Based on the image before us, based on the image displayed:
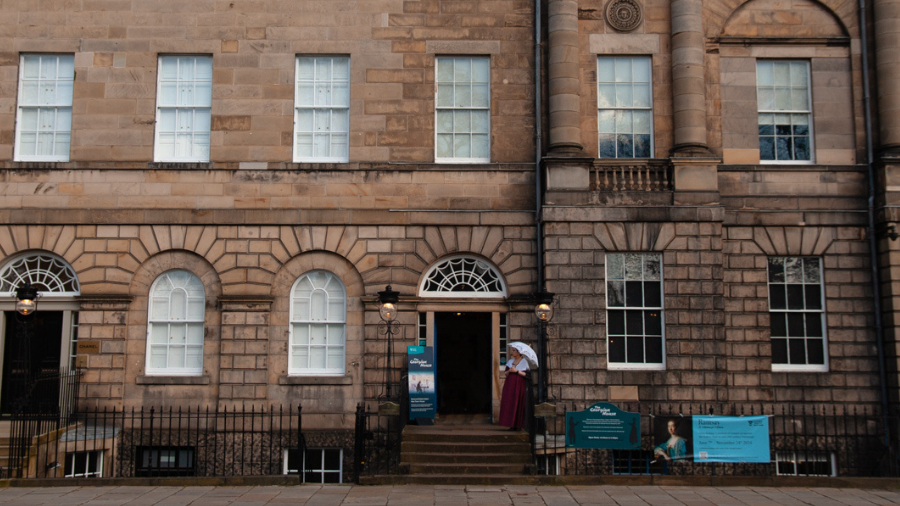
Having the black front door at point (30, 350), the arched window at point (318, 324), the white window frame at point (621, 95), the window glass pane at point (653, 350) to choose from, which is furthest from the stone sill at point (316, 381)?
the white window frame at point (621, 95)

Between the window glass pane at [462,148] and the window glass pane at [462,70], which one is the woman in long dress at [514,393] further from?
the window glass pane at [462,70]

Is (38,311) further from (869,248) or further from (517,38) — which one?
(869,248)

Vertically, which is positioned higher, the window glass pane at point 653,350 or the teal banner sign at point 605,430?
the window glass pane at point 653,350

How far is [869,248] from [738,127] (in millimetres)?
3655

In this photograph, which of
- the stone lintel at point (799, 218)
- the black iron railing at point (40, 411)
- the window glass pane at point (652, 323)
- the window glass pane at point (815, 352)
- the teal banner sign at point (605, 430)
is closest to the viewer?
the teal banner sign at point (605, 430)

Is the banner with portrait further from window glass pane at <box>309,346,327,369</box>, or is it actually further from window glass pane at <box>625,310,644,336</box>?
window glass pane at <box>309,346,327,369</box>

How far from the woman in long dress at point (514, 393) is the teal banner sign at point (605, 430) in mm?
1394

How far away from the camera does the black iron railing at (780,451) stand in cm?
1419

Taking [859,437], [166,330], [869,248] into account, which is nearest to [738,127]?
[869,248]

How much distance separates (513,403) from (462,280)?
2.85 meters

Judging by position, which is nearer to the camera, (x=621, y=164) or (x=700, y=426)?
(x=700, y=426)

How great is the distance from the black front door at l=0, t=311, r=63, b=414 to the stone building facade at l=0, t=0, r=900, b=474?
0.33 ft

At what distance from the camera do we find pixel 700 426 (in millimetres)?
12320

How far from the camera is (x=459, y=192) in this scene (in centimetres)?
1547
